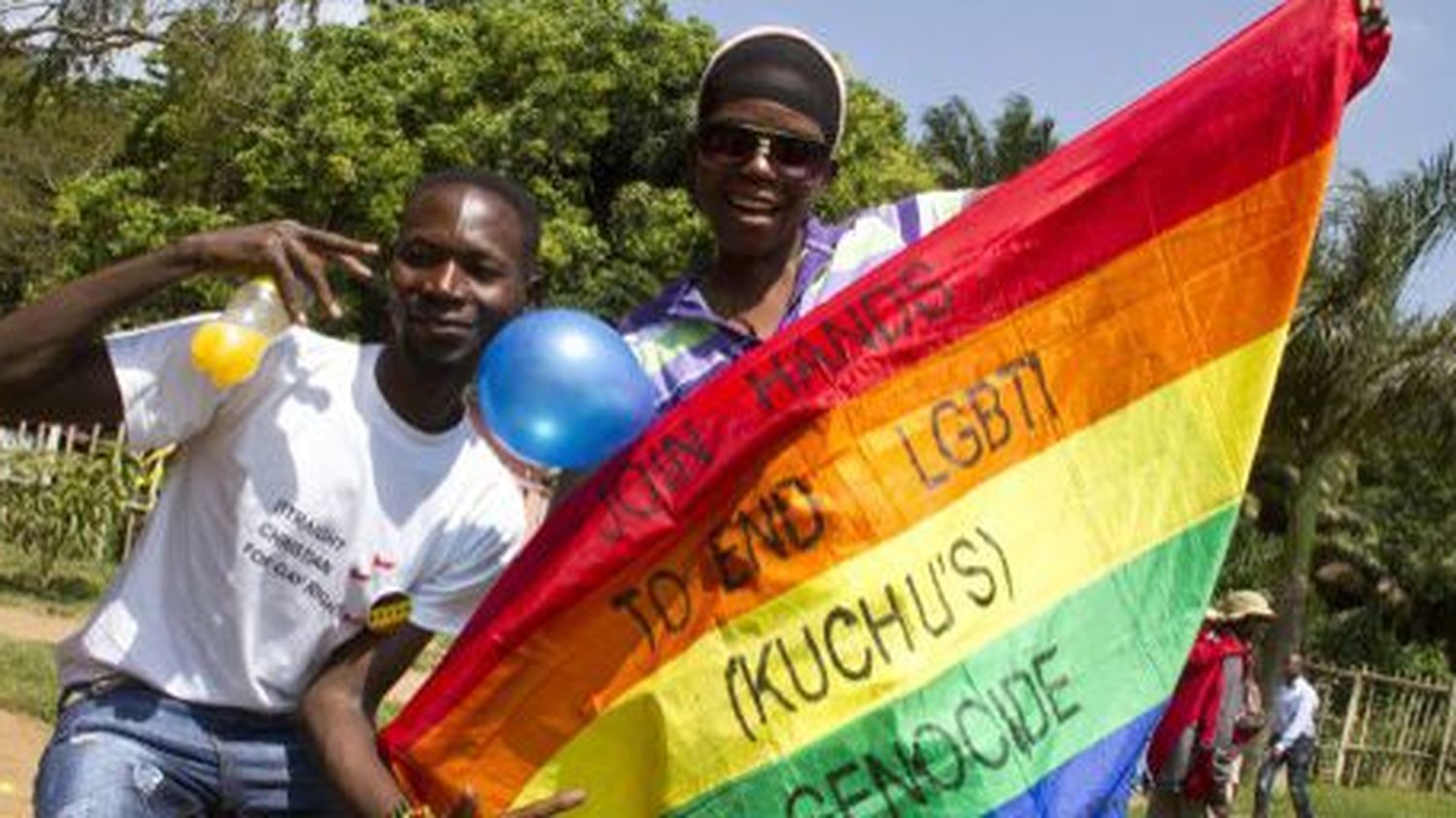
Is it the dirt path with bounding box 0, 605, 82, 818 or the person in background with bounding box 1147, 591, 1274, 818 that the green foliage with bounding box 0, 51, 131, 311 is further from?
the person in background with bounding box 1147, 591, 1274, 818

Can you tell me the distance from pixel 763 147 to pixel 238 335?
2.98 feet

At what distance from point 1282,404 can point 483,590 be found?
16.3 m

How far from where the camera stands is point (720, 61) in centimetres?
361

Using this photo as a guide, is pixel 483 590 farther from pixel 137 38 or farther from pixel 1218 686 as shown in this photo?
pixel 137 38

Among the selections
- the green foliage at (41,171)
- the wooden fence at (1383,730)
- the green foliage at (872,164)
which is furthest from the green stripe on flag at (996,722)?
the green foliage at (41,171)

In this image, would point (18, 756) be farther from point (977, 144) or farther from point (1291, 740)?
point (977, 144)

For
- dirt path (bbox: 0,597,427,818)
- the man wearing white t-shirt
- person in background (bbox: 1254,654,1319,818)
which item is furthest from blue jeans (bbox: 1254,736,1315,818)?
the man wearing white t-shirt

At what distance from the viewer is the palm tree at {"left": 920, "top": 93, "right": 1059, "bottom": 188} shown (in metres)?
29.4

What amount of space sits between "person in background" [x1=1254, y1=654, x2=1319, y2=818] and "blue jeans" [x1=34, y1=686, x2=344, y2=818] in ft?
50.1

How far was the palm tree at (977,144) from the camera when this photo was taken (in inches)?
1156

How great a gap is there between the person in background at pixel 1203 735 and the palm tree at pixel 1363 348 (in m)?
6.30

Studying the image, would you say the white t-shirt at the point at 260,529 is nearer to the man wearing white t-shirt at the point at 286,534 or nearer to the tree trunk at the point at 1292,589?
the man wearing white t-shirt at the point at 286,534

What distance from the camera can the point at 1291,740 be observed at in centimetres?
1797

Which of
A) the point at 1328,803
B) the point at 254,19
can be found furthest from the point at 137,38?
the point at 1328,803
